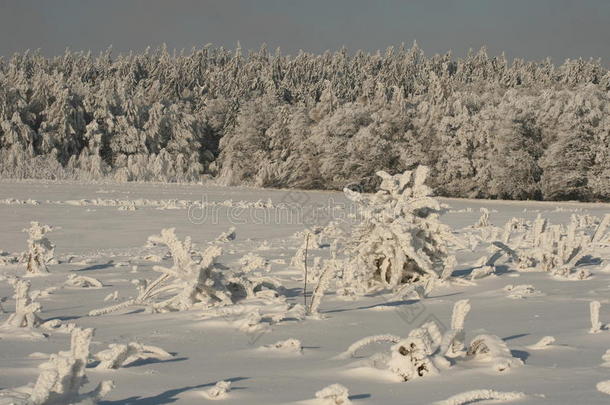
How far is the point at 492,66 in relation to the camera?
183 feet

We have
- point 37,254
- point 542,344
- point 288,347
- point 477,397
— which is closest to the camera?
point 477,397

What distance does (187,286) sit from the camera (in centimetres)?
545

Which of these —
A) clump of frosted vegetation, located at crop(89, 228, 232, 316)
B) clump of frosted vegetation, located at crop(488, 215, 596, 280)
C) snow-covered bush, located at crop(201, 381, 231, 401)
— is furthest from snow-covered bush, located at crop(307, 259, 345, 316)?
clump of frosted vegetation, located at crop(488, 215, 596, 280)

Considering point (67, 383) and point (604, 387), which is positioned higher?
point (67, 383)

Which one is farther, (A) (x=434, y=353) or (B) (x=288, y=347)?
(B) (x=288, y=347)

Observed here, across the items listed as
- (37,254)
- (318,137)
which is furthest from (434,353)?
(318,137)

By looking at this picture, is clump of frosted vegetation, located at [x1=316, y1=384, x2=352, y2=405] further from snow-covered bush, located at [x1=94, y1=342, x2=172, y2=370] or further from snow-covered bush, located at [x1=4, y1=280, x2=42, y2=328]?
snow-covered bush, located at [x1=4, y1=280, x2=42, y2=328]

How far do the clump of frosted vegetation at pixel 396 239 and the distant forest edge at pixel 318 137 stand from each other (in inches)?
893

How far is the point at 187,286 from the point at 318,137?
91.1 feet

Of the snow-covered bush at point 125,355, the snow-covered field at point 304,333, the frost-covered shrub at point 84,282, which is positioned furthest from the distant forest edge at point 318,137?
the snow-covered bush at point 125,355

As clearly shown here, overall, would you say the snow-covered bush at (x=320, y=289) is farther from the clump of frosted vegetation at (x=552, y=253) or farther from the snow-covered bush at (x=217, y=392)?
the clump of frosted vegetation at (x=552, y=253)

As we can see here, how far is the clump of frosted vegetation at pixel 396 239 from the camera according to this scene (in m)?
6.79

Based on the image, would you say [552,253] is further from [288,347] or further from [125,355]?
[125,355]

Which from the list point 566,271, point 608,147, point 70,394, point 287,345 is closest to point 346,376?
point 287,345
